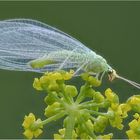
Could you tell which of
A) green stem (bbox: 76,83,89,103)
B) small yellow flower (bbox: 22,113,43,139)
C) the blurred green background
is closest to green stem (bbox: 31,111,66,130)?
small yellow flower (bbox: 22,113,43,139)

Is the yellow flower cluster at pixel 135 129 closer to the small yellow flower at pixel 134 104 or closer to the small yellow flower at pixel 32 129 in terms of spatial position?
the small yellow flower at pixel 134 104

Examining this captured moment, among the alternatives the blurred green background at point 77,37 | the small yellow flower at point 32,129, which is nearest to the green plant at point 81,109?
the small yellow flower at point 32,129

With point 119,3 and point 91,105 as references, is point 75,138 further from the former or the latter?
point 119,3

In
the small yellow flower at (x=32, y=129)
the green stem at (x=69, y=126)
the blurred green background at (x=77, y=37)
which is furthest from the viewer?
the blurred green background at (x=77, y=37)

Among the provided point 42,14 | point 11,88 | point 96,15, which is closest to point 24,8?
point 42,14

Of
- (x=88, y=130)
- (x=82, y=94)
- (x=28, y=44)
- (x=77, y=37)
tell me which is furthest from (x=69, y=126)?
(x=77, y=37)

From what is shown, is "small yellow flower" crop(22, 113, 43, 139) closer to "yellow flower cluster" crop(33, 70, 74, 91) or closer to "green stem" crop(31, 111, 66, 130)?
"green stem" crop(31, 111, 66, 130)

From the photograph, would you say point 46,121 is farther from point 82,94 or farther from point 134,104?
point 134,104
